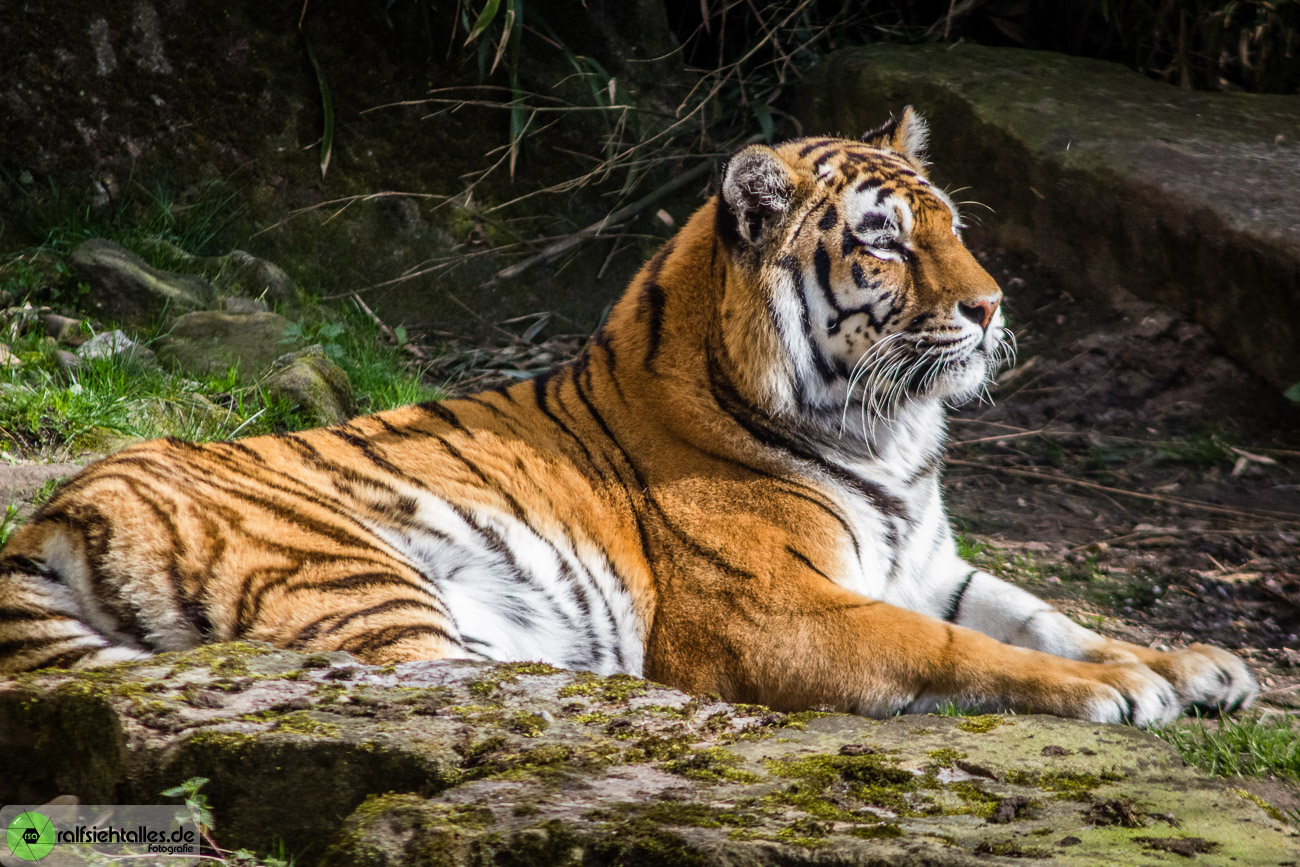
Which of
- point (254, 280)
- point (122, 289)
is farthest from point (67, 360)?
point (254, 280)

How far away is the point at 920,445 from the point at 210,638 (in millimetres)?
1827

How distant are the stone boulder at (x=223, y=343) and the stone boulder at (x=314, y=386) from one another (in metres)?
0.12

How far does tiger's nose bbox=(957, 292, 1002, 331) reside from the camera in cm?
275

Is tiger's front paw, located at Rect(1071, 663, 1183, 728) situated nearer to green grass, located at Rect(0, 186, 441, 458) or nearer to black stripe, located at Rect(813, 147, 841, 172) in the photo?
black stripe, located at Rect(813, 147, 841, 172)

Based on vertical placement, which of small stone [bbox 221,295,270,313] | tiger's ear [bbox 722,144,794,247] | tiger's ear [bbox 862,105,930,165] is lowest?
small stone [bbox 221,295,270,313]

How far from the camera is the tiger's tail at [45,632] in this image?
204 centimetres

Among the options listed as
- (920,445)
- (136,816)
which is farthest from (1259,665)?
(136,816)

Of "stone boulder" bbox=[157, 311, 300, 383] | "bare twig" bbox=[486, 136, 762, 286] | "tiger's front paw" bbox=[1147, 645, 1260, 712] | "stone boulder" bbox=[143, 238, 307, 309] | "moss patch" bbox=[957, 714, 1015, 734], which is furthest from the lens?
"bare twig" bbox=[486, 136, 762, 286]

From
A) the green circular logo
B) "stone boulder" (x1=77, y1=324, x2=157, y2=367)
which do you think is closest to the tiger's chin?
the green circular logo

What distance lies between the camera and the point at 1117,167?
184 inches

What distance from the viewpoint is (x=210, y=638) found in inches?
84.0

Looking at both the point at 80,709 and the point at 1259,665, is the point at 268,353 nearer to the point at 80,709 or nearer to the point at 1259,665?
the point at 80,709

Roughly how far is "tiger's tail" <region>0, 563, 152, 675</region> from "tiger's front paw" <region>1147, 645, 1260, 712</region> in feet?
7.11

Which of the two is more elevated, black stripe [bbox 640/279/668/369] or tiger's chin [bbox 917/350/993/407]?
black stripe [bbox 640/279/668/369]
